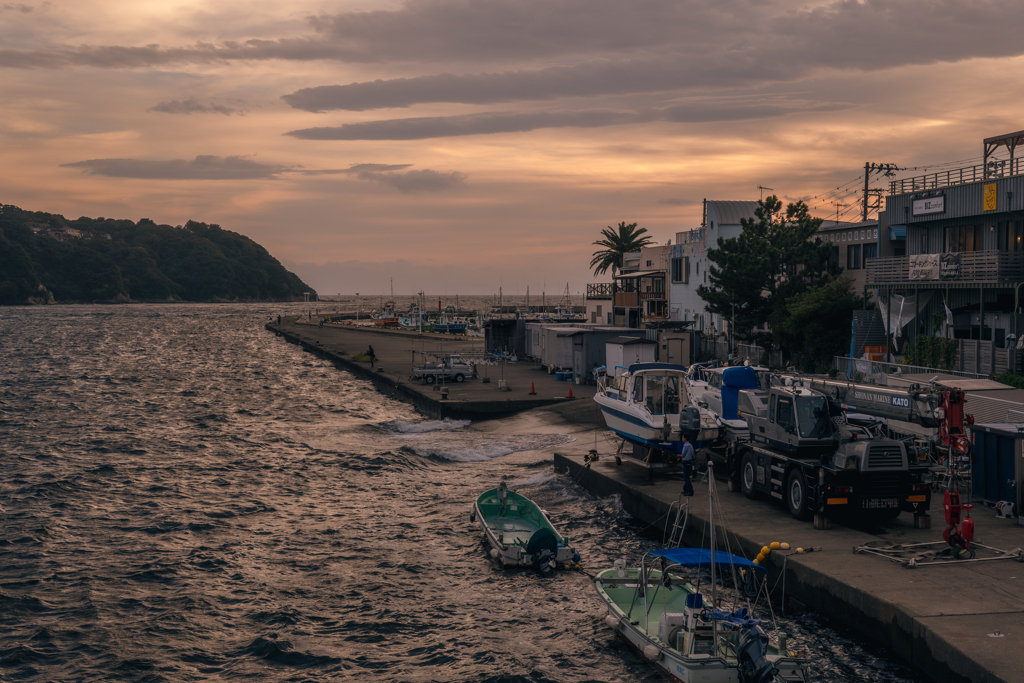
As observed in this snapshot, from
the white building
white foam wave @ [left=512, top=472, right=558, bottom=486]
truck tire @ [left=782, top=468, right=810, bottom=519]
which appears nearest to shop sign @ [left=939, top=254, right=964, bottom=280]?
white foam wave @ [left=512, top=472, right=558, bottom=486]

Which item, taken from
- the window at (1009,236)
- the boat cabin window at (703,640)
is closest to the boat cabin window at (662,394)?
the boat cabin window at (703,640)

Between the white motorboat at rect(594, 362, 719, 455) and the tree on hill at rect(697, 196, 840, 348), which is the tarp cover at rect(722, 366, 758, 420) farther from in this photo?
the tree on hill at rect(697, 196, 840, 348)

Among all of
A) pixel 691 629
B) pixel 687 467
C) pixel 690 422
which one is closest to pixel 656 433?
pixel 690 422

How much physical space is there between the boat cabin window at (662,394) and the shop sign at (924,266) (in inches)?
667

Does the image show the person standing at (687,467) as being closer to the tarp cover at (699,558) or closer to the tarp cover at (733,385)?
the tarp cover at (733,385)

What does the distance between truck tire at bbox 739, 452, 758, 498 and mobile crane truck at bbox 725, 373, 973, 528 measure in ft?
0.10

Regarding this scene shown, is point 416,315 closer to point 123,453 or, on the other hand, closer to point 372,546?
point 123,453

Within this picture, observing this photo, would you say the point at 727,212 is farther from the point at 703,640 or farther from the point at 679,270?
the point at 703,640

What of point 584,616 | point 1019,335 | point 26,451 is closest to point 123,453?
point 26,451

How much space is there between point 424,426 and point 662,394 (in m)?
21.8

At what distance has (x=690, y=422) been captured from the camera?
85.2 feet

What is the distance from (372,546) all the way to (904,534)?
14908 mm

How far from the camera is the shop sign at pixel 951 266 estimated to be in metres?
36.5

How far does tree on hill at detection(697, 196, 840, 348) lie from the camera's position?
168 ft
